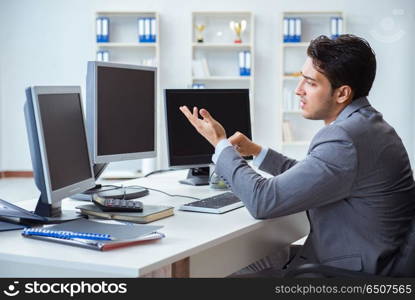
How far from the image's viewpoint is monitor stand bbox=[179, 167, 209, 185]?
281 cm

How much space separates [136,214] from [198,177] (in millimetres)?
949

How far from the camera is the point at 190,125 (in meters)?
2.84

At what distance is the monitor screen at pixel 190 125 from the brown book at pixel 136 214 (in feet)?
2.50

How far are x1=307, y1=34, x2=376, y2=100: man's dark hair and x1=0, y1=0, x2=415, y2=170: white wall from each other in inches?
207

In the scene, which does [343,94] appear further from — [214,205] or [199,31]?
[199,31]

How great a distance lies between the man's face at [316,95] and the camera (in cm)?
191

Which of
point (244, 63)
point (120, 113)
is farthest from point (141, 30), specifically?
point (120, 113)

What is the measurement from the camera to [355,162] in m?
1.75

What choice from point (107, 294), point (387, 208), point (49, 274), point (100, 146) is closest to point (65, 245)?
point (49, 274)

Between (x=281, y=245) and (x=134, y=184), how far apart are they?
787 millimetres

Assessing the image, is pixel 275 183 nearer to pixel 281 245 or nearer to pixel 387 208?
pixel 387 208

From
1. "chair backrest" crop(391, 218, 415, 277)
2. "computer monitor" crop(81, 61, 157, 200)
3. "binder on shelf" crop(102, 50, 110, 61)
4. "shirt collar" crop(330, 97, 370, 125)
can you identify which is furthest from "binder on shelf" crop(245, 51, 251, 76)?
"chair backrest" crop(391, 218, 415, 277)

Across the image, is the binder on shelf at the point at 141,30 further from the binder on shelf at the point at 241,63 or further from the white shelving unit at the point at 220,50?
the binder on shelf at the point at 241,63

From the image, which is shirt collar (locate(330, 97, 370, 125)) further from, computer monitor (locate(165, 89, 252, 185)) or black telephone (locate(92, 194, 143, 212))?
computer monitor (locate(165, 89, 252, 185))
